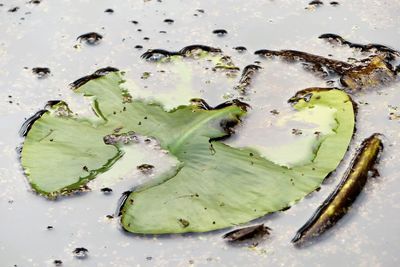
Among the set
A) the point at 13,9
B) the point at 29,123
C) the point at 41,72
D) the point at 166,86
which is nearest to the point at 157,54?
the point at 166,86

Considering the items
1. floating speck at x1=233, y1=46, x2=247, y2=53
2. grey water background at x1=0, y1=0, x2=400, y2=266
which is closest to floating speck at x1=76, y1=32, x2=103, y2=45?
grey water background at x1=0, y1=0, x2=400, y2=266

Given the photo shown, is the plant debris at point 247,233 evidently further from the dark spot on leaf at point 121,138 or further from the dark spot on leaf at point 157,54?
the dark spot on leaf at point 157,54

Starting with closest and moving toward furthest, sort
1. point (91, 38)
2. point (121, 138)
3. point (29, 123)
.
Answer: point (121, 138), point (29, 123), point (91, 38)

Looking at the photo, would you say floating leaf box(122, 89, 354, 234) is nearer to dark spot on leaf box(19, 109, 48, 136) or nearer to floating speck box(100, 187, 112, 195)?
floating speck box(100, 187, 112, 195)

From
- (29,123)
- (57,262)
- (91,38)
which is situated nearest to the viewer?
(57,262)

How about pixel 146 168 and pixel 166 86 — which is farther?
pixel 166 86

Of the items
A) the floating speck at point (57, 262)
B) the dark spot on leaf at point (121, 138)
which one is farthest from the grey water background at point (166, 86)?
the dark spot on leaf at point (121, 138)

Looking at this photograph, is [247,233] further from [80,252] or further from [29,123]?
[29,123]
